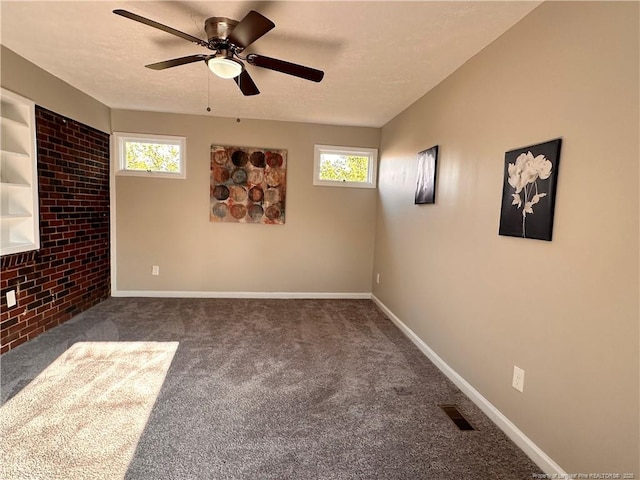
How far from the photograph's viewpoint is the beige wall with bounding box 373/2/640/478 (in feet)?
4.25

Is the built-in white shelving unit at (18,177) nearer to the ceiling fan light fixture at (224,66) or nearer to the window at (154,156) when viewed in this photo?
the window at (154,156)

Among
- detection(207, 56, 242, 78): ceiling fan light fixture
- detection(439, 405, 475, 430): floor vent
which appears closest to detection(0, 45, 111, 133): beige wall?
detection(207, 56, 242, 78): ceiling fan light fixture

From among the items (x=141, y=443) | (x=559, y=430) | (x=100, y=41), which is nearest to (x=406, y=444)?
(x=559, y=430)

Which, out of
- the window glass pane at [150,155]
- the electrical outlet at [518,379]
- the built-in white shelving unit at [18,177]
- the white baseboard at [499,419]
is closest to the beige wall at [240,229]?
the window glass pane at [150,155]

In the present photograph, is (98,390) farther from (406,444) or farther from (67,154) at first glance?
(67,154)

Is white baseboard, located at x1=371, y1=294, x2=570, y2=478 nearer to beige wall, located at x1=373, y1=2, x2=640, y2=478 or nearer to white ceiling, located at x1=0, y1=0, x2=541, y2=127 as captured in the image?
beige wall, located at x1=373, y1=2, x2=640, y2=478

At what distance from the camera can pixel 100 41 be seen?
234cm

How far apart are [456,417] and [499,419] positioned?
248 millimetres

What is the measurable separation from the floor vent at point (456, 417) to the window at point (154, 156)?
393 centimetres

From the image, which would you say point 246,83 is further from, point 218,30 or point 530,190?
point 530,190

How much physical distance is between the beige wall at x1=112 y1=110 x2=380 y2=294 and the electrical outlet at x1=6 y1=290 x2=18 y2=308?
1.54 m

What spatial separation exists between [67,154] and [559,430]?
4.56 meters

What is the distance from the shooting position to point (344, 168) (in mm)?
4531

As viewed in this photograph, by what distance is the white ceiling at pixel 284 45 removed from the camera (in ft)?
6.22
